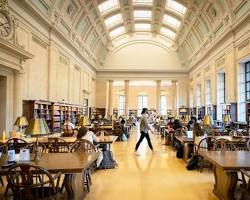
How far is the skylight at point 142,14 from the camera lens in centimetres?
2050

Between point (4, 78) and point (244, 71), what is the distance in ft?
32.9

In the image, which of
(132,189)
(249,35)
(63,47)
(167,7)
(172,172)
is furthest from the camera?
(167,7)

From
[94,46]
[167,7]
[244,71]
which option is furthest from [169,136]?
[94,46]

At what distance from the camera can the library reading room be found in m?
4.02

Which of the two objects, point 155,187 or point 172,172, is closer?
point 155,187

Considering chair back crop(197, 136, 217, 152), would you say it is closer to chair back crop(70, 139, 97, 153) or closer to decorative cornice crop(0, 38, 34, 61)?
chair back crop(70, 139, 97, 153)

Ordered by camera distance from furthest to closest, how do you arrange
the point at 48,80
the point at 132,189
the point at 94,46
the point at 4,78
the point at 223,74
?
the point at 94,46, the point at 223,74, the point at 48,80, the point at 4,78, the point at 132,189

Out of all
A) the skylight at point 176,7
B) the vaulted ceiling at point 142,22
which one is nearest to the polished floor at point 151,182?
the vaulted ceiling at point 142,22

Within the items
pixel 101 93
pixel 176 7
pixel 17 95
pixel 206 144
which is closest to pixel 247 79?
pixel 206 144

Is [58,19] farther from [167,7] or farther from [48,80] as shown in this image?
[167,7]

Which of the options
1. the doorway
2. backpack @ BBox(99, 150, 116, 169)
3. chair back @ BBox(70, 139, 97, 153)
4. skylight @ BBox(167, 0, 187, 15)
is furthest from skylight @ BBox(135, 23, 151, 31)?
chair back @ BBox(70, 139, 97, 153)

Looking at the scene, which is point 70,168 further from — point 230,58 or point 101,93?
point 101,93

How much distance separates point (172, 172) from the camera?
6.22 meters

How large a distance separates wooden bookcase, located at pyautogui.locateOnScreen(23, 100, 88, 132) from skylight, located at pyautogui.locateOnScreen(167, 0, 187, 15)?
29.8ft
